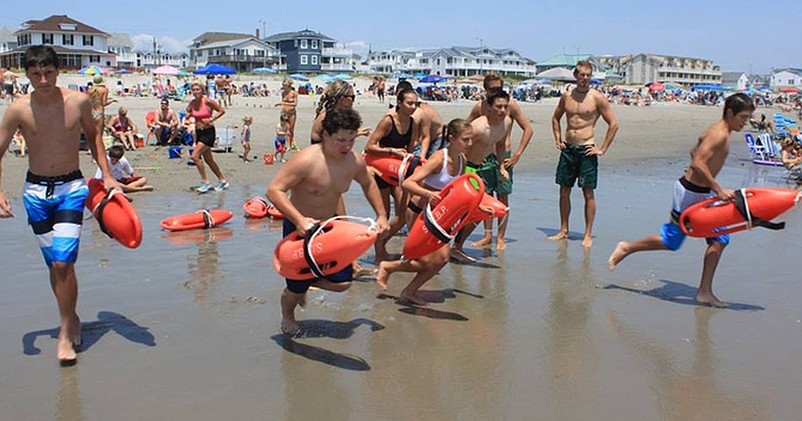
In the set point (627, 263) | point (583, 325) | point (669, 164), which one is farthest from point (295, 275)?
point (669, 164)

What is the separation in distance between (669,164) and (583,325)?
13834mm

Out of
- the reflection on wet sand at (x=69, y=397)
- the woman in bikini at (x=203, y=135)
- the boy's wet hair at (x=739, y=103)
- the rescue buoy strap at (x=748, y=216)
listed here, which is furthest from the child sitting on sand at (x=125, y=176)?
the rescue buoy strap at (x=748, y=216)

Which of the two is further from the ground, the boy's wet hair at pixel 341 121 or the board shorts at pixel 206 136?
the boy's wet hair at pixel 341 121

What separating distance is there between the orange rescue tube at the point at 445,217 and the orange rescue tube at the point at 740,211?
1799 mm

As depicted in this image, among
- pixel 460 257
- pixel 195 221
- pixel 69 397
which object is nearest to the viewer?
pixel 69 397

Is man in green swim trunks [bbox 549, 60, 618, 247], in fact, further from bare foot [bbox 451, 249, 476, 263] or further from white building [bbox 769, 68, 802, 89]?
white building [bbox 769, 68, 802, 89]

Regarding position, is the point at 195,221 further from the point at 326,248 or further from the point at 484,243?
the point at 326,248

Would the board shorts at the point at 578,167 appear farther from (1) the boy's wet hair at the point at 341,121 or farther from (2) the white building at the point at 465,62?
(2) the white building at the point at 465,62

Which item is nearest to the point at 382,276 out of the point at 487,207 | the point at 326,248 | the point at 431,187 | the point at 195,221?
the point at 431,187

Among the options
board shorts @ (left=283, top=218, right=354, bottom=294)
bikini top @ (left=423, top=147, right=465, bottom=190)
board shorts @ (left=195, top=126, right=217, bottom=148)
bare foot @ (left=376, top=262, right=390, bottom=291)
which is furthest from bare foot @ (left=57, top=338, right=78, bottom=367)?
board shorts @ (left=195, top=126, right=217, bottom=148)

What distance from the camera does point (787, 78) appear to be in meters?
158

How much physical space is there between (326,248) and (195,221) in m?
4.59

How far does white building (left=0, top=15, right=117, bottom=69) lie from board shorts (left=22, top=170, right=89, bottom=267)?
3290 inches

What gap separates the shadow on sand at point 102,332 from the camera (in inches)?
196
